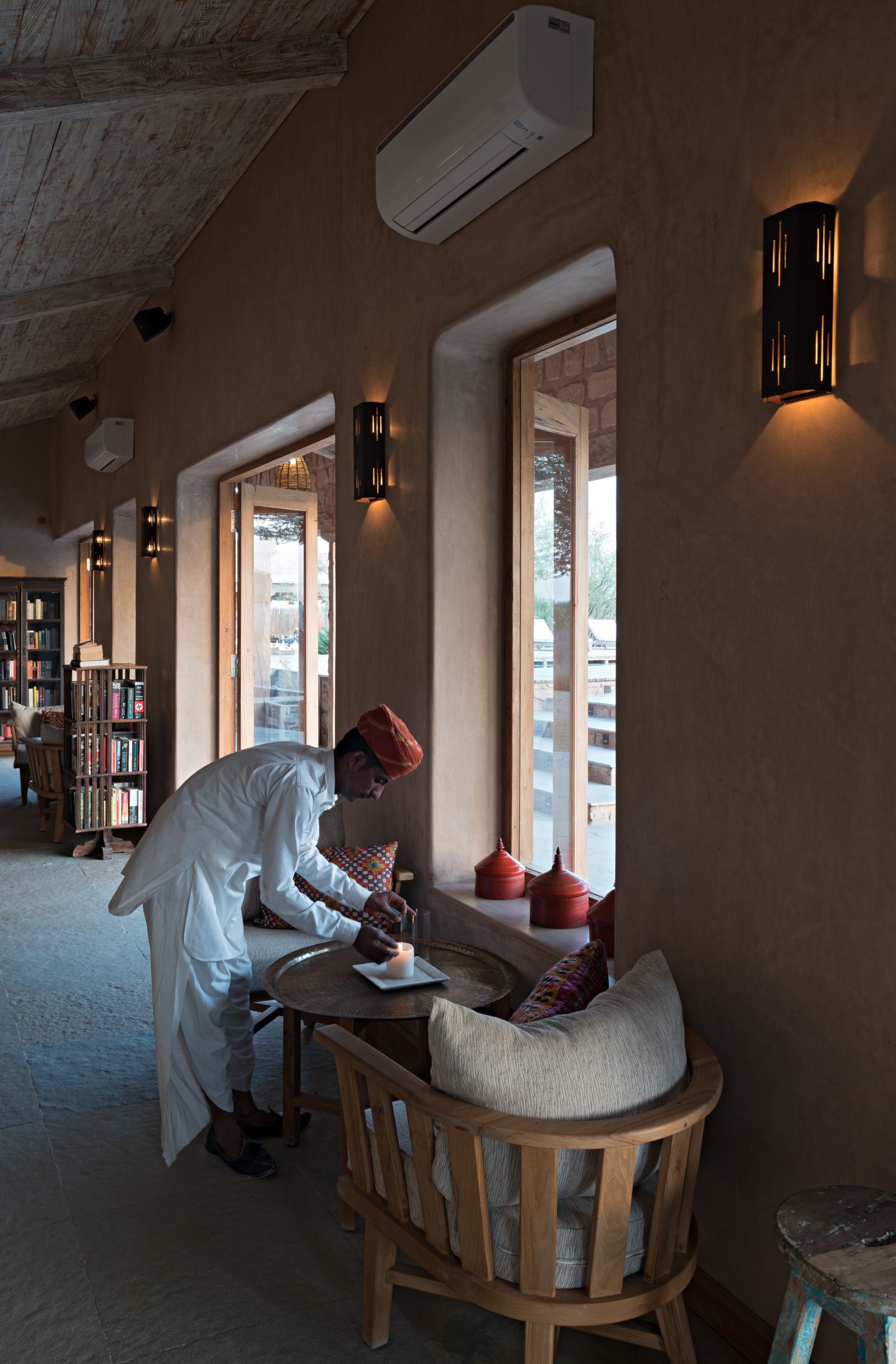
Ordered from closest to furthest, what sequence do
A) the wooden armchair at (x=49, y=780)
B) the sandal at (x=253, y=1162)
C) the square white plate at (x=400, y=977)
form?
the square white plate at (x=400, y=977) < the sandal at (x=253, y=1162) < the wooden armchair at (x=49, y=780)

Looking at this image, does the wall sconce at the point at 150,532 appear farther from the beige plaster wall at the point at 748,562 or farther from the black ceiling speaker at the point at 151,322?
the beige plaster wall at the point at 748,562

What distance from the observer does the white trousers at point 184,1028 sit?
2996mm

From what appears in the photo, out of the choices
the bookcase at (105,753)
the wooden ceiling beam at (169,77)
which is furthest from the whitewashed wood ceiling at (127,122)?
the bookcase at (105,753)

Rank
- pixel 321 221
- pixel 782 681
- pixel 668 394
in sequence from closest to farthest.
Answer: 1. pixel 782 681
2. pixel 668 394
3. pixel 321 221

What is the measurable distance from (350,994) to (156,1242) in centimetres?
77

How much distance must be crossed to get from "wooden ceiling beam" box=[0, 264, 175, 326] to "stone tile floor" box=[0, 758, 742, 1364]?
5.04 m

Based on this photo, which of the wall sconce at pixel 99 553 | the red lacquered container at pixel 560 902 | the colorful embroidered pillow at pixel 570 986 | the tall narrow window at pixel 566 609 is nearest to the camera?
the colorful embroidered pillow at pixel 570 986

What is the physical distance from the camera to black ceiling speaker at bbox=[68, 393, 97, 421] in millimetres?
10414

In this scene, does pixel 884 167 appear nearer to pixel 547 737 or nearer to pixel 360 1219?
pixel 547 737

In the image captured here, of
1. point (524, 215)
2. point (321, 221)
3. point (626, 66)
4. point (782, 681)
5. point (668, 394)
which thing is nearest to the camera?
point (782, 681)

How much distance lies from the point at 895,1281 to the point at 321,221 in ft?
15.2

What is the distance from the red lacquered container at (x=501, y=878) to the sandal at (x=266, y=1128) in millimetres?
983

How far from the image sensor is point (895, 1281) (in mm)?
1553

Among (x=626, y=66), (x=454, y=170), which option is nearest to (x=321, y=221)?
(x=454, y=170)
